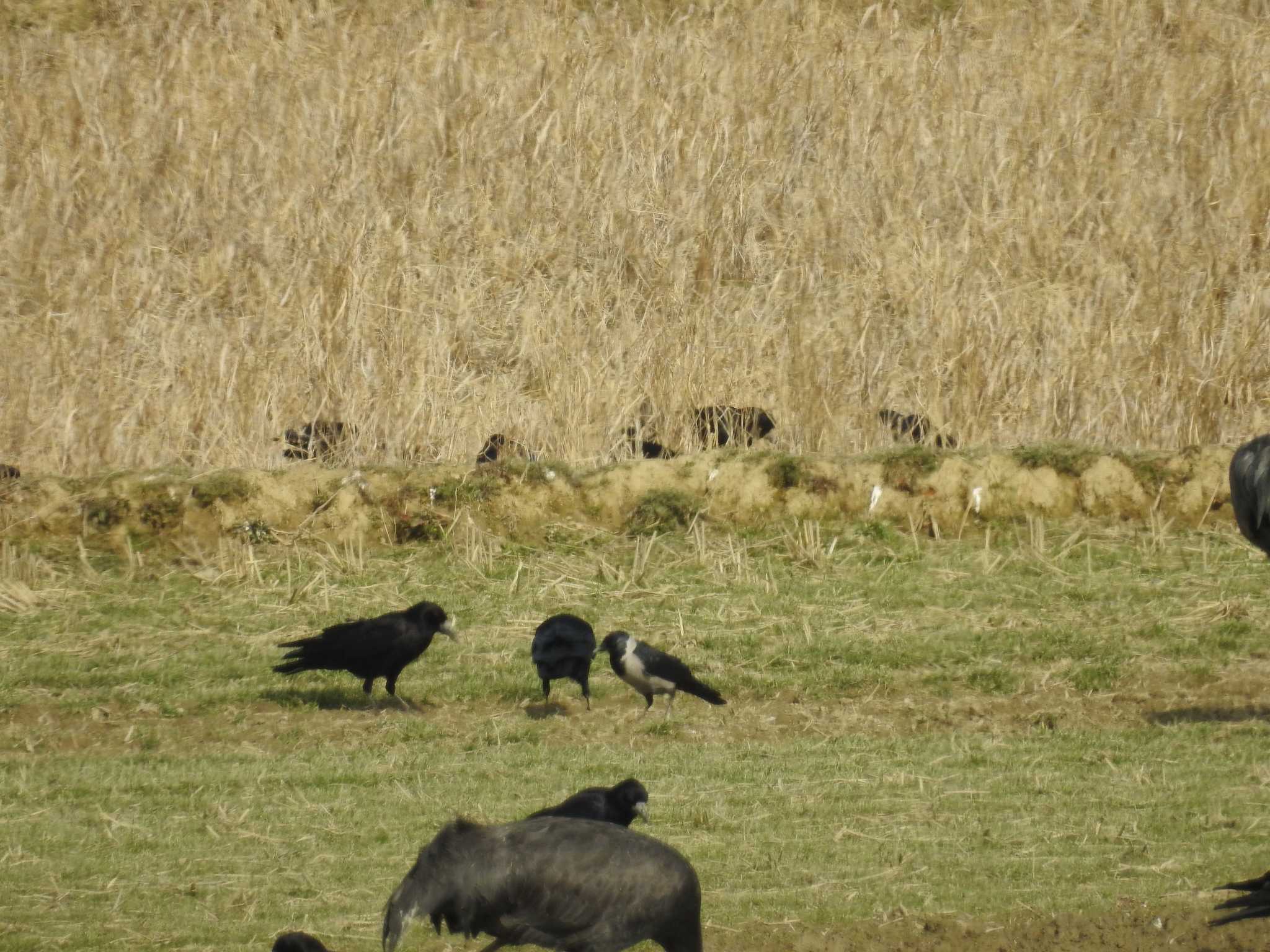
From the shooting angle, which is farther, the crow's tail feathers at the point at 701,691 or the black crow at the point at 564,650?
the black crow at the point at 564,650

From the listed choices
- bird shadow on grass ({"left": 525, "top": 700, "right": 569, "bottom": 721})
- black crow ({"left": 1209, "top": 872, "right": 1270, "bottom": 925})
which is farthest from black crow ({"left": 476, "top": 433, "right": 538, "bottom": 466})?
black crow ({"left": 1209, "top": 872, "right": 1270, "bottom": 925})

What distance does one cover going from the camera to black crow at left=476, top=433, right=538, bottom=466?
45.8ft

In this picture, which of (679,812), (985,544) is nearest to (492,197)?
(985,544)

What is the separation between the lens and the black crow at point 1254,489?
29.3ft

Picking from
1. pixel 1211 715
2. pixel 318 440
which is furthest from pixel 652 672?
pixel 318 440

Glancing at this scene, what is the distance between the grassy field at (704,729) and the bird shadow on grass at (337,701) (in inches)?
1.4

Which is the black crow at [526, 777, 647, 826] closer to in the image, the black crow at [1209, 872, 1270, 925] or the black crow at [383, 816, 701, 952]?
the black crow at [383, 816, 701, 952]

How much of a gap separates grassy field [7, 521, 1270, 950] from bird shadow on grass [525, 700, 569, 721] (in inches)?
1.0

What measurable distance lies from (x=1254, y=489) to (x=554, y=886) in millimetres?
5316

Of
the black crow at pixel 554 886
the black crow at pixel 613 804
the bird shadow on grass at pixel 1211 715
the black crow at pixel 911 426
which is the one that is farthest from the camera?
the black crow at pixel 911 426

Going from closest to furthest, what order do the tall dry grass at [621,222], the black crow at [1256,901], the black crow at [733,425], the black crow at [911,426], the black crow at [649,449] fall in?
the black crow at [1256,901]
the black crow at [649,449]
the black crow at [733,425]
the black crow at [911,426]
the tall dry grass at [621,222]

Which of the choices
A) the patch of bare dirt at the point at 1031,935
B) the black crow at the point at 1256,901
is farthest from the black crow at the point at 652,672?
the black crow at the point at 1256,901

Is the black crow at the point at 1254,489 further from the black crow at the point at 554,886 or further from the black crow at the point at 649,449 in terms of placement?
the black crow at the point at 649,449

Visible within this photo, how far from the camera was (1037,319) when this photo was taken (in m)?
17.0
